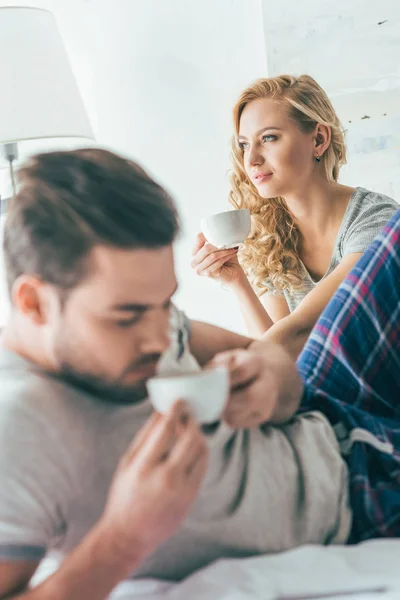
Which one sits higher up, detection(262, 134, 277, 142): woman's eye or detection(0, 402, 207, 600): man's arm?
detection(262, 134, 277, 142): woman's eye

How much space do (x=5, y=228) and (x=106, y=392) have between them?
0.52 ft

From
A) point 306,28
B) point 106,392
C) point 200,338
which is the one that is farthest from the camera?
point 306,28

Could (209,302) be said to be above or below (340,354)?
below

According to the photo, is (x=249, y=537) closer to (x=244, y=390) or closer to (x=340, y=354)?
(x=244, y=390)

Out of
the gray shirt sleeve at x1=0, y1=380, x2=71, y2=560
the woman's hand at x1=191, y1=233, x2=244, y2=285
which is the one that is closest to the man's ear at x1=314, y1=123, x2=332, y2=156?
the woman's hand at x1=191, y1=233, x2=244, y2=285

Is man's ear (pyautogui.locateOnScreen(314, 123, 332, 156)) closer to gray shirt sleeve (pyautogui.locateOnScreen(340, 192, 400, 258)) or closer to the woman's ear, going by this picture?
the woman's ear

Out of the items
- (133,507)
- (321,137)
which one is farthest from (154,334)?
(321,137)

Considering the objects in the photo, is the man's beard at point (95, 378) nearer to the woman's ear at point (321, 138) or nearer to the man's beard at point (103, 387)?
the man's beard at point (103, 387)

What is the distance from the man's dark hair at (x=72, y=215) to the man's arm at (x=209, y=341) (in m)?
0.23

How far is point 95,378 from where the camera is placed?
565mm

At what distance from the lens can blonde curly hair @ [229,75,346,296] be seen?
1.75 metres

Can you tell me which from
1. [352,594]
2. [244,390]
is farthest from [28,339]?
[352,594]

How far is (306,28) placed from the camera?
6.93 feet

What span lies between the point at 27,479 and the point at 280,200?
145 centimetres
